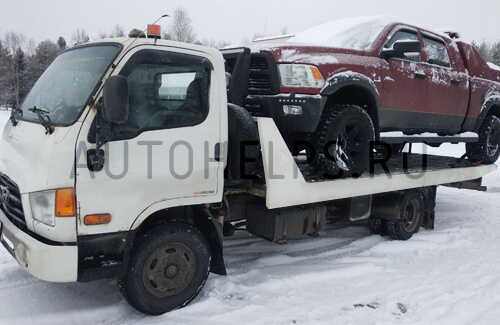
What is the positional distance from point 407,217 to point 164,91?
13.9 ft

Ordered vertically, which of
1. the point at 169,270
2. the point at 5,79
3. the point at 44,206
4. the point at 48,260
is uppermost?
the point at 5,79

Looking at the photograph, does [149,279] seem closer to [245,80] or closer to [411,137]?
[245,80]

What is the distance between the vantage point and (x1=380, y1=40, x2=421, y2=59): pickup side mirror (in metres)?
4.91

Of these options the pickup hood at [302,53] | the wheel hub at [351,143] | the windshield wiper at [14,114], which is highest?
the pickup hood at [302,53]

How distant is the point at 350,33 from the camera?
5395 mm

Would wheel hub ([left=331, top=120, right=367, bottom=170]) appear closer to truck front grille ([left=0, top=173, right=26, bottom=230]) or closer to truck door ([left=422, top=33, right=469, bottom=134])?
truck door ([left=422, top=33, right=469, bottom=134])

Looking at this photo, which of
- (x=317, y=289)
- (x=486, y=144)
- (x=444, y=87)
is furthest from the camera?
(x=486, y=144)

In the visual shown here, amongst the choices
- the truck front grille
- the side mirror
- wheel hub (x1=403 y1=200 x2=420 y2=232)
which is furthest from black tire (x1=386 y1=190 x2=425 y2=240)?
the truck front grille

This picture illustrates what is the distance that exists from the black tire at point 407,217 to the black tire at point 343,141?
1407mm

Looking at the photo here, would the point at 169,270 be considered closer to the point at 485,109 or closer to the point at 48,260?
the point at 48,260

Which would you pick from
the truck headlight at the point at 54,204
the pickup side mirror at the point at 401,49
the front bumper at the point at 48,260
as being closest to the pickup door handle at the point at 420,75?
the pickup side mirror at the point at 401,49

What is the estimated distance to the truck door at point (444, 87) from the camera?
5.74 meters

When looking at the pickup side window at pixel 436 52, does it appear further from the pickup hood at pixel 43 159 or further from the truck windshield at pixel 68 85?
the pickup hood at pixel 43 159

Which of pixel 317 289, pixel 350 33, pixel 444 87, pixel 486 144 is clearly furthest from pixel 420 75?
pixel 317 289
